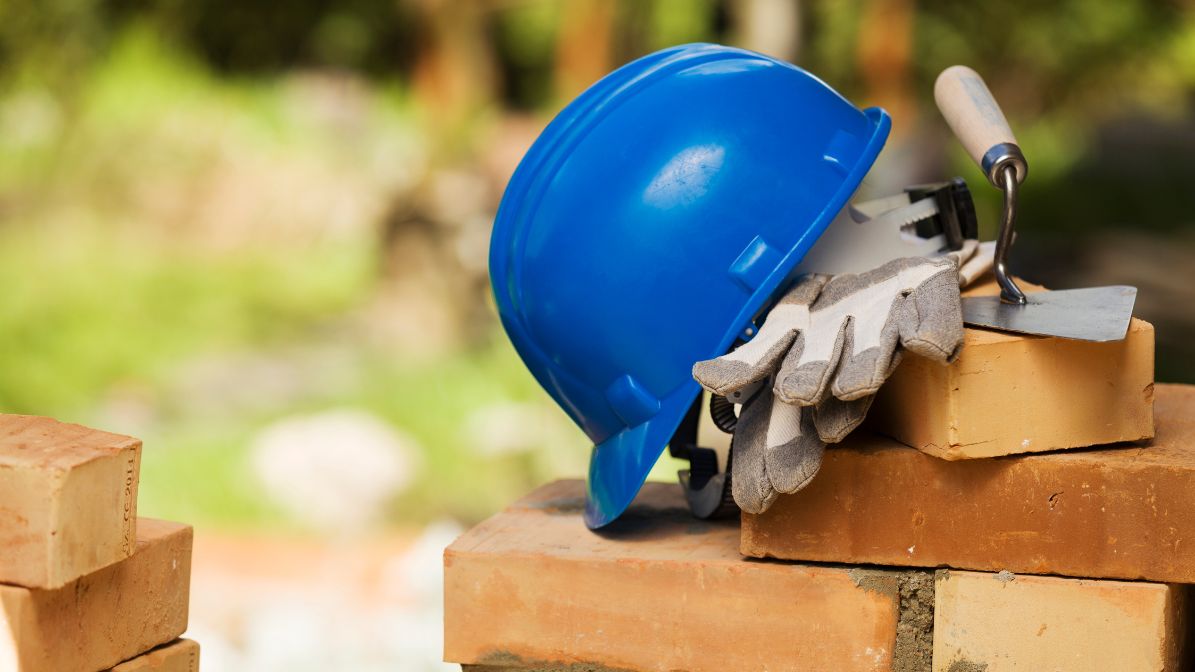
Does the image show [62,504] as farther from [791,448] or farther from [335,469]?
[335,469]

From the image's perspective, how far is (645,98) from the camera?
7.40 feet

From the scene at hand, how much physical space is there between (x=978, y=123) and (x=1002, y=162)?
123mm

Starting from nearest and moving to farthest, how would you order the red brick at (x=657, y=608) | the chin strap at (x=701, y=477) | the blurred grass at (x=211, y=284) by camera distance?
the red brick at (x=657, y=608), the chin strap at (x=701, y=477), the blurred grass at (x=211, y=284)

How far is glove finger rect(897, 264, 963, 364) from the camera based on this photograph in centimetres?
182

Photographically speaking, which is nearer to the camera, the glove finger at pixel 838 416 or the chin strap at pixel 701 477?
the glove finger at pixel 838 416

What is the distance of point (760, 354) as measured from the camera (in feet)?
6.58

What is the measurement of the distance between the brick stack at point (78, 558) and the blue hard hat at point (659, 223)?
28.5 inches

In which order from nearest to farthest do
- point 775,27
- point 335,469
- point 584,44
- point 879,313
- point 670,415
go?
1. point 879,313
2. point 670,415
3. point 335,469
4. point 775,27
5. point 584,44

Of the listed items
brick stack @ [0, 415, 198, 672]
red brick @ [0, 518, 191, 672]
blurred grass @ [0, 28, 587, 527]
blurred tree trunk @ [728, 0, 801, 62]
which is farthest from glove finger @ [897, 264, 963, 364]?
blurred tree trunk @ [728, 0, 801, 62]

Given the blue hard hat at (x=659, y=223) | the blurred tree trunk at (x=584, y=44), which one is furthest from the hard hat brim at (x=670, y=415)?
the blurred tree trunk at (x=584, y=44)

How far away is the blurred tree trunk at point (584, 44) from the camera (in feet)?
30.8

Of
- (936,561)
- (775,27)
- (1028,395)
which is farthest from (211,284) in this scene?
(1028,395)

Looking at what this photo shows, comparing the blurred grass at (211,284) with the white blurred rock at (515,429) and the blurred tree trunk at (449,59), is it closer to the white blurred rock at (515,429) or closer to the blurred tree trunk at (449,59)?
the white blurred rock at (515,429)

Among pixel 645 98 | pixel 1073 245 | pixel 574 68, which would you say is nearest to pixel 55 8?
pixel 574 68
